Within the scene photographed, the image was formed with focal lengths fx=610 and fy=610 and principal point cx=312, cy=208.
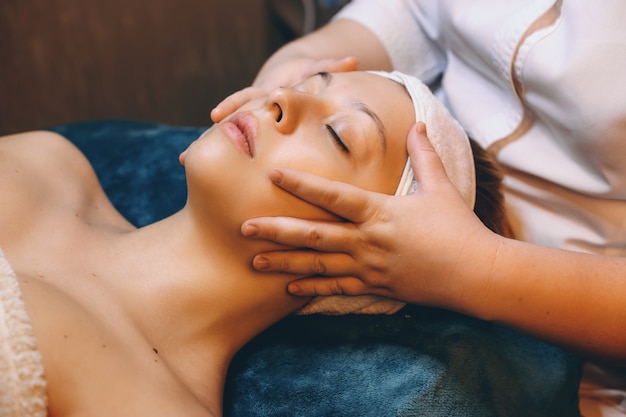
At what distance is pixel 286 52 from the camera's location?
1.50 metres

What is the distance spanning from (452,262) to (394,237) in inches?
3.9

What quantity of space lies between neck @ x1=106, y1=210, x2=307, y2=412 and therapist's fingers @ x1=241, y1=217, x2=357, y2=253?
0.07 meters

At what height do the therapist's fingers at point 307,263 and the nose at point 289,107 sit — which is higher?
the nose at point 289,107

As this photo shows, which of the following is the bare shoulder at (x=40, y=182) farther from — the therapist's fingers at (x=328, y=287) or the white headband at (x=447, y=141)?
the white headband at (x=447, y=141)

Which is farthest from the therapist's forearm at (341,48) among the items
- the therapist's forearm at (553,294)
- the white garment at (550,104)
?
the therapist's forearm at (553,294)

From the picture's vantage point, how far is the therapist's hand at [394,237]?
37.3 inches

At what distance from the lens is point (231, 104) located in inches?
45.7

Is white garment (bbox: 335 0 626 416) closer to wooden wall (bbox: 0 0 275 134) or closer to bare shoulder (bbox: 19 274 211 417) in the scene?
bare shoulder (bbox: 19 274 211 417)

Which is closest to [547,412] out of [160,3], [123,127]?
[123,127]

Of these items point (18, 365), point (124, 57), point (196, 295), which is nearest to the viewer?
point (18, 365)

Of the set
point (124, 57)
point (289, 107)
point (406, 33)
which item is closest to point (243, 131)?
point (289, 107)

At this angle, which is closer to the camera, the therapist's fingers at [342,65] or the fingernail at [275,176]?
the fingernail at [275,176]

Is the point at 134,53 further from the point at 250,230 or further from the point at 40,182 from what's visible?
the point at 250,230

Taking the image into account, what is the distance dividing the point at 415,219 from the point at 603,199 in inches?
16.2
